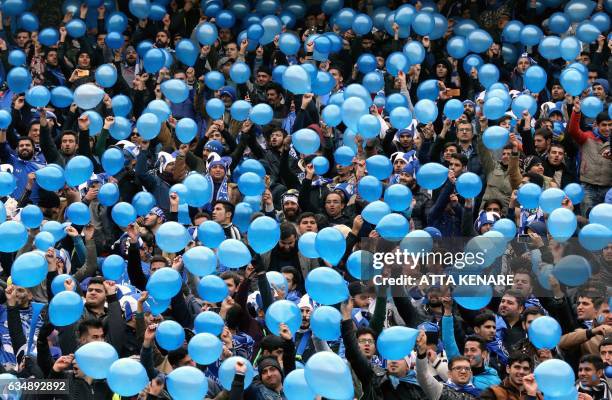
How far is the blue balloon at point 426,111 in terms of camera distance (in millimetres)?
11117

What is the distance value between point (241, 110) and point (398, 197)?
199 cm

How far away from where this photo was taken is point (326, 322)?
319 inches

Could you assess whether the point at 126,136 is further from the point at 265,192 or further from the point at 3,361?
the point at 3,361

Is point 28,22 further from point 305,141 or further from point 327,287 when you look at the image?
point 327,287

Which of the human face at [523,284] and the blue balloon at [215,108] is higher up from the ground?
the human face at [523,284]

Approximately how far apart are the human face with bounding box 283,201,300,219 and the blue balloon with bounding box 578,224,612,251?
6.35 feet

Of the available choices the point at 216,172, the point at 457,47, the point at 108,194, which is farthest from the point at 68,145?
the point at 457,47

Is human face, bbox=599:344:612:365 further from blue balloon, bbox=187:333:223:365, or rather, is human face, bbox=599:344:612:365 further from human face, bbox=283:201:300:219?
human face, bbox=283:201:300:219

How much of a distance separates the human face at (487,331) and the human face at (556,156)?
2.20m

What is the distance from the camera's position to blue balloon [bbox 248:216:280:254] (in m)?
9.32

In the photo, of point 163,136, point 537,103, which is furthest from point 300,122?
point 537,103

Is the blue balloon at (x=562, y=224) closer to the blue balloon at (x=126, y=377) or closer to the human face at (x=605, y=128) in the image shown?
the human face at (x=605, y=128)

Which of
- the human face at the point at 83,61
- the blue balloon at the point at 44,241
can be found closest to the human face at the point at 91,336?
the blue balloon at the point at 44,241

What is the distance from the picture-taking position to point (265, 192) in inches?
410
